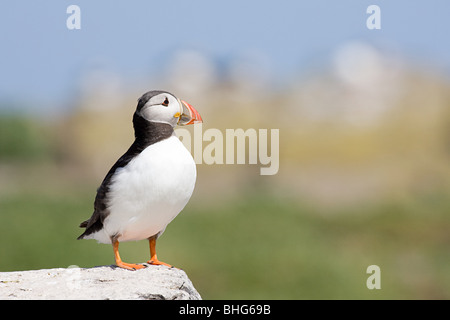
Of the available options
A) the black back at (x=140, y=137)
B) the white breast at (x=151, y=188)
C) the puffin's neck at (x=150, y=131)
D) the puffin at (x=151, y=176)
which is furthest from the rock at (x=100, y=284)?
the puffin's neck at (x=150, y=131)

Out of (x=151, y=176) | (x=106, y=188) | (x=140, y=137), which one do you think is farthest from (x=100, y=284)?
(x=140, y=137)

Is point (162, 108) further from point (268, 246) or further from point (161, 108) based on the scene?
point (268, 246)

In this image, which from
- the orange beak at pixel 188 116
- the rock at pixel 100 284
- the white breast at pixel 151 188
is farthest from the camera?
the orange beak at pixel 188 116

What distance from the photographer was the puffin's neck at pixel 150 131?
14.2ft

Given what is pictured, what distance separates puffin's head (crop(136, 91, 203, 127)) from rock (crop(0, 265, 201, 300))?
100cm

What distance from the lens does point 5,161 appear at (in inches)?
677

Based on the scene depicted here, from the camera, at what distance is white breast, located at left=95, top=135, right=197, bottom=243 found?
13.8 feet

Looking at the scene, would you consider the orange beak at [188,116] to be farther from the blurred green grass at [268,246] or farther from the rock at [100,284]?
the blurred green grass at [268,246]

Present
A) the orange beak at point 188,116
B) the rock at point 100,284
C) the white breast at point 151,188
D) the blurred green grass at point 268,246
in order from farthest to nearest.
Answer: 1. the blurred green grass at point 268,246
2. the orange beak at point 188,116
3. the white breast at point 151,188
4. the rock at point 100,284

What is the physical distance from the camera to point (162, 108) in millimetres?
4297

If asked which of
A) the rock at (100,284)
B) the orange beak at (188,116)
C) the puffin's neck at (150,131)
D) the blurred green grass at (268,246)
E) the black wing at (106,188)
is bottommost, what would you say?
the blurred green grass at (268,246)

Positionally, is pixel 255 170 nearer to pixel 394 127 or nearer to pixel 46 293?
pixel 394 127

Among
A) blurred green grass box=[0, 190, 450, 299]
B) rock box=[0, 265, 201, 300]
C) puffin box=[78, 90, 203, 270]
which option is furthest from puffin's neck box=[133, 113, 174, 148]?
blurred green grass box=[0, 190, 450, 299]

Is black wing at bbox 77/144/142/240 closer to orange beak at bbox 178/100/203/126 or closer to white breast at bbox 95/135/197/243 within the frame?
white breast at bbox 95/135/197/243
